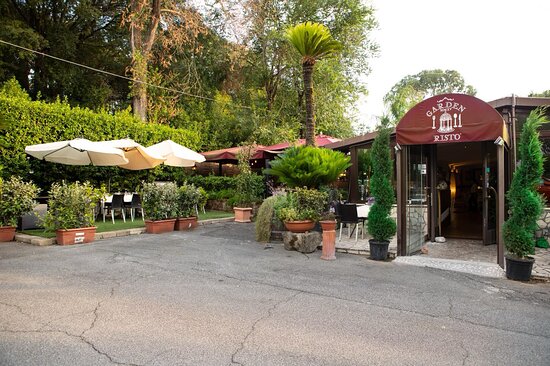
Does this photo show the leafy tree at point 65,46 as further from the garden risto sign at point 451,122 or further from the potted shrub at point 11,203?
the garden risto sign at point 451,122

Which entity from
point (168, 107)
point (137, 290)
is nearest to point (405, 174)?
point (137, 290)

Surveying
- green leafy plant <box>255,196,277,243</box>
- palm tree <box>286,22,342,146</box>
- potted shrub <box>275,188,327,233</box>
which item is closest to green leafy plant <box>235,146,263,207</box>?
green leafy plant <box>255,196,277,243</box>

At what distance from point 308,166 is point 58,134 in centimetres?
796

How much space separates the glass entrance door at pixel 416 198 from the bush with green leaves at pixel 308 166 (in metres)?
1.49

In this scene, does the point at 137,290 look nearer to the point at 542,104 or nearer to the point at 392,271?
the point at 392,271

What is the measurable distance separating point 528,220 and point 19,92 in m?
14.4

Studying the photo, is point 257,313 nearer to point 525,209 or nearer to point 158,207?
point 525,209

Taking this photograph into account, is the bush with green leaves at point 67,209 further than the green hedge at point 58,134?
No

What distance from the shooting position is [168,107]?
18.0 meters

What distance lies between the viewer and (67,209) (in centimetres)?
761

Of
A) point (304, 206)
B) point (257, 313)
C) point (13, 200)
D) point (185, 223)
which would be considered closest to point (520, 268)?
point (304, 206)

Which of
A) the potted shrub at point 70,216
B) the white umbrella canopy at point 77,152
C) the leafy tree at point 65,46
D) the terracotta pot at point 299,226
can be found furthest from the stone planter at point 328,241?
the leafy tree at point 65,46

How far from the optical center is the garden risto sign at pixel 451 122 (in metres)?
6.05

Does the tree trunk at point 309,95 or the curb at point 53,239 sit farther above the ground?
the tree trunk at point 309,95
